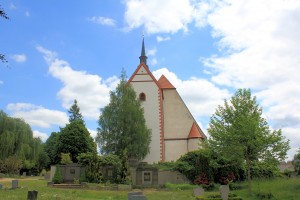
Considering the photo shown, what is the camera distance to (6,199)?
15.5 m

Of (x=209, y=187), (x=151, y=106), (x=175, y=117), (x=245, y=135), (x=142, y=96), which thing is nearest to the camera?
(x=245, y=135)

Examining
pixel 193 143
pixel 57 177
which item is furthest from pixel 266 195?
pixel 193 143

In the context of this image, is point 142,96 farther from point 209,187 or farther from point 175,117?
point 209,187

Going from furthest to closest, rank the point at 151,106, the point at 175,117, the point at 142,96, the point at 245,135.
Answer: the point at 175,117
the point at 142,96
the point at 151,106
the point at 245,135

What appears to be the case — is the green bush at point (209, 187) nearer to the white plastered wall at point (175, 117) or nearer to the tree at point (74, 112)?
the white plastered wall at point (175, 117)

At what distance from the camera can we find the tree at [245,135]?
22594 mm

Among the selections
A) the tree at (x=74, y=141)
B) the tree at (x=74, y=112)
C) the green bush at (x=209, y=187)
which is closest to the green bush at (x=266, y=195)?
the green bush at (x=209, y=187)

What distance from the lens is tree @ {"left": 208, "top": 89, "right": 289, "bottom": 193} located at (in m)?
22.6

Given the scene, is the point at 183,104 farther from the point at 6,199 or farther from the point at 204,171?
the point at 6,199

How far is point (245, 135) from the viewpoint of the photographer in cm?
2269

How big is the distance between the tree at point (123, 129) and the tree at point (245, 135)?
14787 mm

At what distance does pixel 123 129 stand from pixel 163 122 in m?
7.82

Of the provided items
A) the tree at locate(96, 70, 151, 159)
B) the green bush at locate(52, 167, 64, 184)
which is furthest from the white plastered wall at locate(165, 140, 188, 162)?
the green bush at locate(52, 167, 64, 184)

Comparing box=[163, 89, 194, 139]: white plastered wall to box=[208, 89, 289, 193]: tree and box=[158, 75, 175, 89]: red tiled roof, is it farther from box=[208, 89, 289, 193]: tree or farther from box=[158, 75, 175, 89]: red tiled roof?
box=[208, 89, 289, 193]: tree
